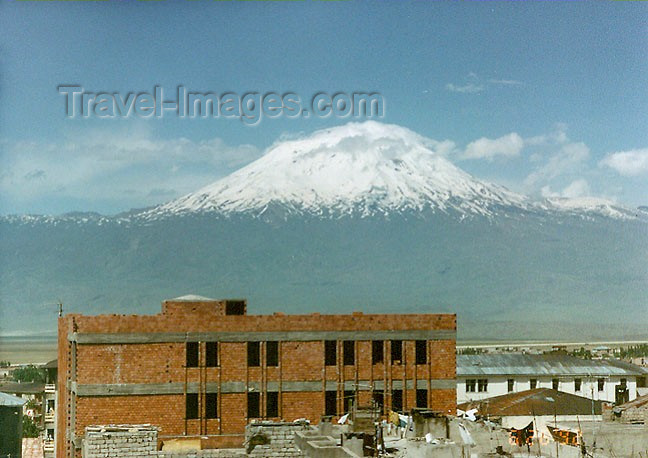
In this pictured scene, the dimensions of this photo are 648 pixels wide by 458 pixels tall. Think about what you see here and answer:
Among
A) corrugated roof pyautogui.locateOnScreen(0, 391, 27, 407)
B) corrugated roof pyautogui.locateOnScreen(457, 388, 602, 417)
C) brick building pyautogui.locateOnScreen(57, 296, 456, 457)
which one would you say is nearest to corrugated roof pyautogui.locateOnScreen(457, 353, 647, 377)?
corrugated roof pyautogui.locateOnScreen(457, 388, 602, 417)

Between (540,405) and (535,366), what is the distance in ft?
83.5

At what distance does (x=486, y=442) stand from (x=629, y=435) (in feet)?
18.7

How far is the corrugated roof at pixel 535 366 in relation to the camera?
326 feet

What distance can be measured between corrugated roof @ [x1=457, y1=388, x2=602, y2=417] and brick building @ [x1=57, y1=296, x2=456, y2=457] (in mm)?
Answer: 9785

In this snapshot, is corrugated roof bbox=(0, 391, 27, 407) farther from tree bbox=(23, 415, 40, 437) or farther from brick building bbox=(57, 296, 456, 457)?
brick building bbox=(57, 296, 456, 457)

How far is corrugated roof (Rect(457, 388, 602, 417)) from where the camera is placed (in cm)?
7569

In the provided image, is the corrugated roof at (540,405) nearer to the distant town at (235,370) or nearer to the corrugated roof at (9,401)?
the distant town at (235,370)

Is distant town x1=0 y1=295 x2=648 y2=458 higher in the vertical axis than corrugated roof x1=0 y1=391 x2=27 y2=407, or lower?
higher

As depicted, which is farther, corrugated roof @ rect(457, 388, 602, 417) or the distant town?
corrugated roof @ rect(457, 388, 602, 417)

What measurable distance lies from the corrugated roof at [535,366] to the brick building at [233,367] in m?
30.6

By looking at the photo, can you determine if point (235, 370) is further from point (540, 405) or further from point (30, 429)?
point (30, 429)

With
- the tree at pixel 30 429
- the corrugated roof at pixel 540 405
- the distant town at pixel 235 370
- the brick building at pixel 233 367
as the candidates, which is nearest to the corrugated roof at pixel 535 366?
the corrugated roof at pixel 540 405

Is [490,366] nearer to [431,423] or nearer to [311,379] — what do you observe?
[311,379]

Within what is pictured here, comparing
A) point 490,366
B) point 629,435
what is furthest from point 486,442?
point 490,366
